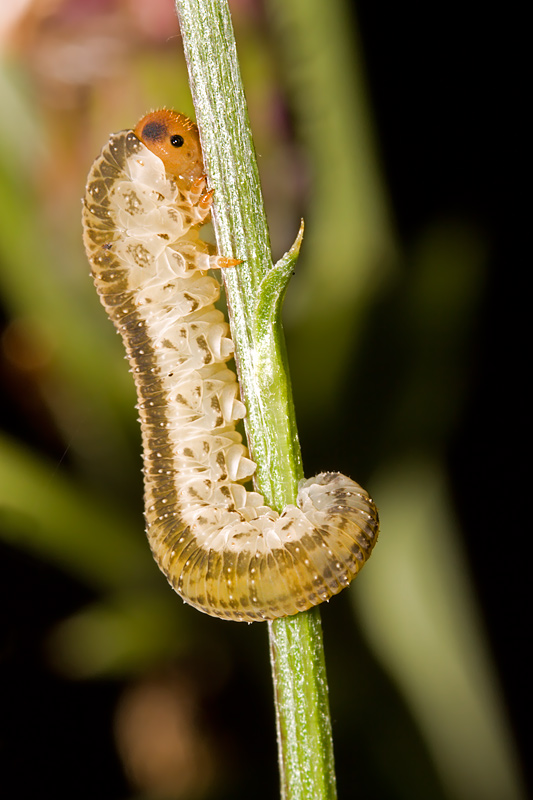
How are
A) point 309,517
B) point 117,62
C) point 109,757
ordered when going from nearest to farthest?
point 309,517 → point 117,62 → point 109,757

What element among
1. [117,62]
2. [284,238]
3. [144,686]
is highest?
[117,62]

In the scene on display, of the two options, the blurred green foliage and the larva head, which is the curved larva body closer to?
the larva head

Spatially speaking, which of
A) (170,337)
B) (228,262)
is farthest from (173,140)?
(228,262)

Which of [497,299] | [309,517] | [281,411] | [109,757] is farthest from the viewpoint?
[497,299]

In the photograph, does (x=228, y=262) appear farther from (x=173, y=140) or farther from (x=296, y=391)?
(x=296, y=391)

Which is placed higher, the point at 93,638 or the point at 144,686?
the point at 93,638

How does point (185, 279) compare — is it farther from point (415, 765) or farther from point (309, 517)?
point (415, 765)

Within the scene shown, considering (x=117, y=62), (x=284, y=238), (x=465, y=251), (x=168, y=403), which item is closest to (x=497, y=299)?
(x=465, y=251)

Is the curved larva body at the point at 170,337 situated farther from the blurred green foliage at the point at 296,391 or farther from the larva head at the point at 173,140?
the blurred green foliage at the point at 296,391
